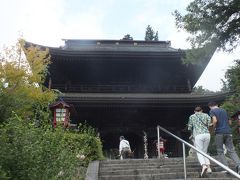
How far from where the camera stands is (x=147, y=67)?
20.5m

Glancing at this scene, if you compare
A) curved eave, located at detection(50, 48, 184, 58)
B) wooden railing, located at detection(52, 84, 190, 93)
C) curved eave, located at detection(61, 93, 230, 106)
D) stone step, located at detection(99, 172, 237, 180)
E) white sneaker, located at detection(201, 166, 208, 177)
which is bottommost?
stone step, located at detection(99, 172, 237, 180)

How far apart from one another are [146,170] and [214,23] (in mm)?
7311

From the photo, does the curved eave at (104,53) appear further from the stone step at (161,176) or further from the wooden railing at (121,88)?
the stone step at (161,176)

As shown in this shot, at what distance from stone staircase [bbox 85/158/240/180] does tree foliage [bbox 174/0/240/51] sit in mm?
5565

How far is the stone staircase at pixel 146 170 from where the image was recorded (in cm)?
967

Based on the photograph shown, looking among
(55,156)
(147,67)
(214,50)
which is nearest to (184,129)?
(147,67)

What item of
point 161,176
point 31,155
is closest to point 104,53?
point 161,176

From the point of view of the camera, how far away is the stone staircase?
9672mm

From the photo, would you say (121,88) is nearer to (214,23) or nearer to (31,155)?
(214,23)

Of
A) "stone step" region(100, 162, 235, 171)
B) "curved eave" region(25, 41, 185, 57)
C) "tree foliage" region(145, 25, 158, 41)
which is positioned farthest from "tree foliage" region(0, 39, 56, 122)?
Result: "tree foliage" region(145, 25, 158, 41)

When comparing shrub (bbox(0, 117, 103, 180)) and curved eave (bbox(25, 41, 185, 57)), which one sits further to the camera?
curved eave (bbox(25, 41, 185, 57))

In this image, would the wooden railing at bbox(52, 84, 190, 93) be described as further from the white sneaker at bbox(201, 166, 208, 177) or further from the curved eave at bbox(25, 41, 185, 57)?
the white sneaker at bbox(201, 166, 208, 177)

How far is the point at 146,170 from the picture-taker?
10164 millimetres

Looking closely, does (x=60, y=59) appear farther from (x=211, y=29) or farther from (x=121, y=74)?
(x=211, y=29)
